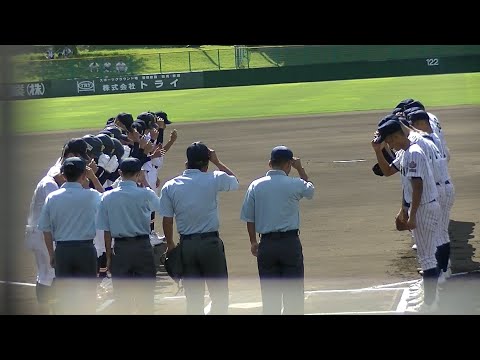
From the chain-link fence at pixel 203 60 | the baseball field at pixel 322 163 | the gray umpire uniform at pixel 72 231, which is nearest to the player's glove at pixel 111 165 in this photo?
the baseball field at pixel 322 163

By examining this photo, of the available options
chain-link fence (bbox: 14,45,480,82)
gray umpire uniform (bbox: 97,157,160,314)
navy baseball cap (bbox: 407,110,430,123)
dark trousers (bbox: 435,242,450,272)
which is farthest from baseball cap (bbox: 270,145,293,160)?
chain-link fence (bbox: 14,45,480,82)

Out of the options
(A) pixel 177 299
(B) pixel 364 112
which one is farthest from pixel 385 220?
(B) pixel 364 112

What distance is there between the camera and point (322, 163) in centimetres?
1769

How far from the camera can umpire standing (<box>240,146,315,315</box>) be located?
6.34 m

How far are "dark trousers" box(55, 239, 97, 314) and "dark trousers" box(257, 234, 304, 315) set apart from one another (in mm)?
1168

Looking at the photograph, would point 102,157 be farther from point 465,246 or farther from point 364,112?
point 364,112

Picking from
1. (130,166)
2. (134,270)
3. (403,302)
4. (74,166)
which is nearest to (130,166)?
(130,166)

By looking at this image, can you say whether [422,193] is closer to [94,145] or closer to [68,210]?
[68,210]

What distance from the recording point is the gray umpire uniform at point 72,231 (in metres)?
6.41

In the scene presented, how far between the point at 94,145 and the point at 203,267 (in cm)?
194

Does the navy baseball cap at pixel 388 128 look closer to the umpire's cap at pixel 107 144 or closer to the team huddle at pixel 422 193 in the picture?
the team huddle at pixel 422 193

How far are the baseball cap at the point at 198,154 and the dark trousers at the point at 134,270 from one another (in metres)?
0.65

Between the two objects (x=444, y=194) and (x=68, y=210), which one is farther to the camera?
(x=444, y=194)

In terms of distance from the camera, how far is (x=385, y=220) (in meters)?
11.9
